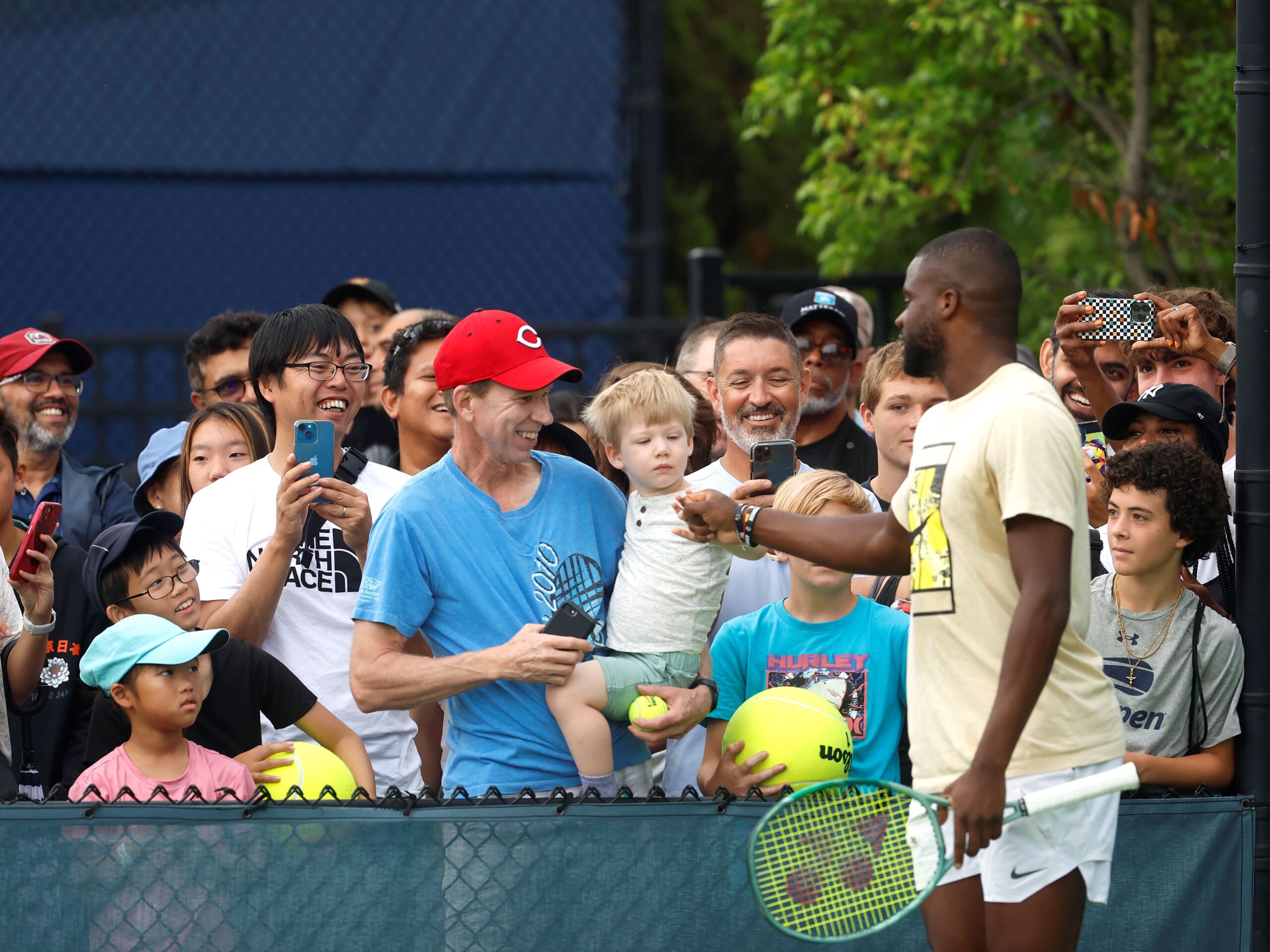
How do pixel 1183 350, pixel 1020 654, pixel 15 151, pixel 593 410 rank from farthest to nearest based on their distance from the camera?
pixel 15 151, pixel 1183 350, pixel 593 410, pixel 1020 654

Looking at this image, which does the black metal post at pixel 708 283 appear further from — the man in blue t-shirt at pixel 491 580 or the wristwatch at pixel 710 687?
the wristwatch at pixel 710 687

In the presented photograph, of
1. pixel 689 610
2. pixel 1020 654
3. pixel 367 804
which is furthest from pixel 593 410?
pixel 1020 654

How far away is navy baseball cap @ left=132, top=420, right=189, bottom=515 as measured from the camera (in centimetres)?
500

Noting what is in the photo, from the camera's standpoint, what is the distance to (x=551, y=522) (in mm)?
3523

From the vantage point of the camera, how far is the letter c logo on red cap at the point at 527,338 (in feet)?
11.7

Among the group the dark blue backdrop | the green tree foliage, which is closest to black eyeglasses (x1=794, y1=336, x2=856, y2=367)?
the green tree foliage

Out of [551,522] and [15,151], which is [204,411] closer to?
[551,522]

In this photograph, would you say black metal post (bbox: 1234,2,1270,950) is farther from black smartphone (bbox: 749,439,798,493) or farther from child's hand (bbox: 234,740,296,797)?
child's hand (bbox: 234,740,296,797)

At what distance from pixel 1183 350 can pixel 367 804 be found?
250 cm

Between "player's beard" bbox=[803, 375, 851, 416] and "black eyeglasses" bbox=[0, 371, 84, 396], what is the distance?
2719mm

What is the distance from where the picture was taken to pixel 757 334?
439 centimetres

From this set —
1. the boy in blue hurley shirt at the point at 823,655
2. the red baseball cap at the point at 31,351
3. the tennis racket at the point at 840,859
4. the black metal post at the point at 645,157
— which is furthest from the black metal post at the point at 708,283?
the tennis racket at the point at 840,859

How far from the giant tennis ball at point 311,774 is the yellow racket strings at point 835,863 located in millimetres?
1174

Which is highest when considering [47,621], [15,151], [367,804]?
[15,151]
